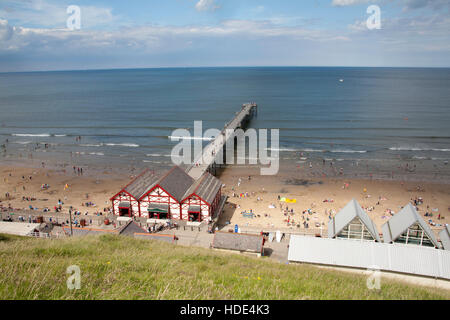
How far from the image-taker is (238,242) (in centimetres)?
2450

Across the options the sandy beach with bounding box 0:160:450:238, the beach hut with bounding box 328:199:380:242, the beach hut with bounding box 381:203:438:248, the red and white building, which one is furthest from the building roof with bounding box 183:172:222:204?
the beach hut with bounding box 381:203:438:248

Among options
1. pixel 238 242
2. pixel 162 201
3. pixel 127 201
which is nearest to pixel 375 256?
pixel 238 242

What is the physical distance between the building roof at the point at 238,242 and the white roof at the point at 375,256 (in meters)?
3.02

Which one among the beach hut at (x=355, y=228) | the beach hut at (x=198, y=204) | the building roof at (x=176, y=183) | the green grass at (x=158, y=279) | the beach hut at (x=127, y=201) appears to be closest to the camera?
the green grass at (x=158, y=279)

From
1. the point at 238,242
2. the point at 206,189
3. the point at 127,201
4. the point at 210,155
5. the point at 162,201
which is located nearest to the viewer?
the point at 238,242

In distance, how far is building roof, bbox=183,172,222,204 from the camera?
30.7 m

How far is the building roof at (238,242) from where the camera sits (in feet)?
79.0

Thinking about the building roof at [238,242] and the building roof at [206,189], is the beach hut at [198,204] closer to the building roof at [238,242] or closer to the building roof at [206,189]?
the building roof at [206,189]

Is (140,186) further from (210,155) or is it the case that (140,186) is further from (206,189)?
(210,155)

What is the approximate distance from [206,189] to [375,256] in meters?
16.8

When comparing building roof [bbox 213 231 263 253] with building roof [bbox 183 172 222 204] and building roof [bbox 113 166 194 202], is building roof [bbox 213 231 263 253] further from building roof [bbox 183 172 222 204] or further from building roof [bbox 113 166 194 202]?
building roof [bbox 113 166 194 202]

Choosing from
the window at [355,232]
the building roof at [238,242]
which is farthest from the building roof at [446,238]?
the building roof at [238,242]

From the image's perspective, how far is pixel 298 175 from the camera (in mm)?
47906

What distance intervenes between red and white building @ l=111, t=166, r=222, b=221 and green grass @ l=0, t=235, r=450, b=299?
16361 millimetres
